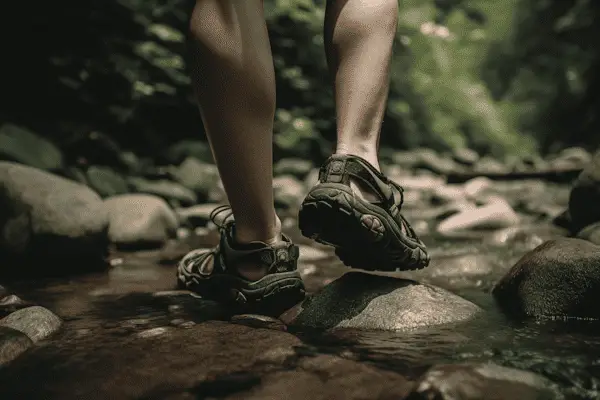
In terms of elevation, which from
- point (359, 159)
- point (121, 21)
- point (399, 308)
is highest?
point (121, 21)

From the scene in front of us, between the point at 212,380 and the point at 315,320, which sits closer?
the point at 212,380

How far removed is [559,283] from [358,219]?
61cm

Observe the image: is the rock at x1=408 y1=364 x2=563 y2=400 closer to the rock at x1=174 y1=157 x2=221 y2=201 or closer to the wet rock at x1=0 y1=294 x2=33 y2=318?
the wet rock at x1=0 y1=294 x2=33 y2=318

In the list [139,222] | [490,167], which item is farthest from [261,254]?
[490,167]

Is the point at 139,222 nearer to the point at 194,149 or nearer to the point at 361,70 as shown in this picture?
the point at 361,70

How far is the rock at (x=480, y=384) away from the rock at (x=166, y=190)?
352cm

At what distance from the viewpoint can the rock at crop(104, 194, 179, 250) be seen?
3.03 meters

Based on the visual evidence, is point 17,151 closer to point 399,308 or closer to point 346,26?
point 346,26

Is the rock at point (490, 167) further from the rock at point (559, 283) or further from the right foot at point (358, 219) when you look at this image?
the right foot at point (358, 219)

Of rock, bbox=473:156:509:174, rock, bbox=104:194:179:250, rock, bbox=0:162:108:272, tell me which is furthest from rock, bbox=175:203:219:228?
rock, bbox=473:156:509:174

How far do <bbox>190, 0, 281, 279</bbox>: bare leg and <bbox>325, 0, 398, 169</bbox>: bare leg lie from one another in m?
0.23

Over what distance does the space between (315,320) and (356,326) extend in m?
0.12

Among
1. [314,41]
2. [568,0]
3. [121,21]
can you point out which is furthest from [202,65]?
[568,0]

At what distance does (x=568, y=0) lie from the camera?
13.0 m
